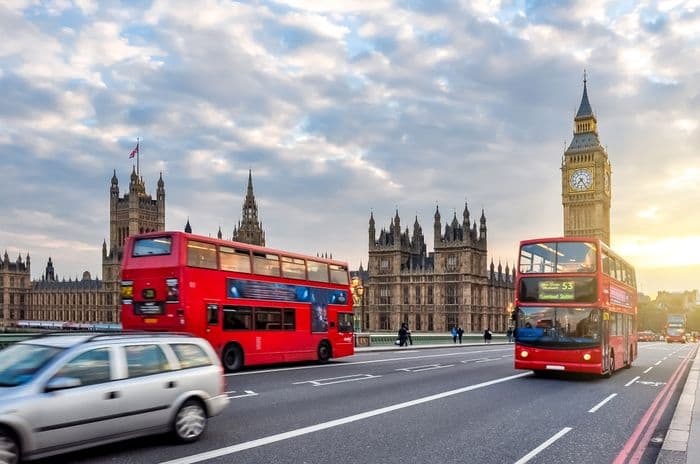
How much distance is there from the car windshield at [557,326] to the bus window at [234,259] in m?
8.96

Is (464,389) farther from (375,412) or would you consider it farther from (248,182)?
(248,182)

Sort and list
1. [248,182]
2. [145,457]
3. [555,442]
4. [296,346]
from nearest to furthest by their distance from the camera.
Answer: [145,457] < [555,442] < [296,346] < [248,182]

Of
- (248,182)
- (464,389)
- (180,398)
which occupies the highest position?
(248,182)

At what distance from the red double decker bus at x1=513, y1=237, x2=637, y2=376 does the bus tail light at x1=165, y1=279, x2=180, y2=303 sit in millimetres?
10138

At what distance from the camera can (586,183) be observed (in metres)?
127

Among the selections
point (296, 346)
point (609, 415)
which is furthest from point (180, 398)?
point (296, 346)

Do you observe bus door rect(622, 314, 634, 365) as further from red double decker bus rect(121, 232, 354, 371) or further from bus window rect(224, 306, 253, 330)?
bus window rect(224, 306, 253, 330)

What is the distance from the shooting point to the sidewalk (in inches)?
344

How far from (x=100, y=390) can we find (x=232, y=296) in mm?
12466

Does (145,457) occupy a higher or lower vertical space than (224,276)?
lower

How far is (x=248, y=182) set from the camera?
146125 mm

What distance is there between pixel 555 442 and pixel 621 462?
127cm

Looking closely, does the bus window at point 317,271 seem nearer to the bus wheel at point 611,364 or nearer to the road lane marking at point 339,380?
the road lane marking at point 339,380

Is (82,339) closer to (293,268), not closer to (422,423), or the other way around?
(422,423)
